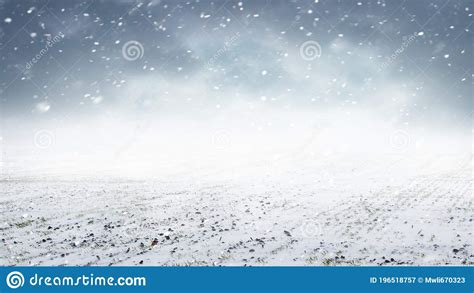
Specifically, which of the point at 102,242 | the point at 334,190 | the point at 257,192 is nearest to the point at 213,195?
the point at 257,192

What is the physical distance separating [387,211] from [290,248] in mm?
7586

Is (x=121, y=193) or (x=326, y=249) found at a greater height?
(x=121, y=193)

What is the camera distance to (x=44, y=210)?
1586 centimetres

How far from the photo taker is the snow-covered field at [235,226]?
31.8 ft

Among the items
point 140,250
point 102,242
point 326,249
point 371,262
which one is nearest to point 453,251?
point 371,262

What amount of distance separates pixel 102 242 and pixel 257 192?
1281cm

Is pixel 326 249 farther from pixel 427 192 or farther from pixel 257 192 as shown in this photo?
pixel 427 192

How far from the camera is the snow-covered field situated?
9.68m

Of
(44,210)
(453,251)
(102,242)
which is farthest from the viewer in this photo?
(44,210)

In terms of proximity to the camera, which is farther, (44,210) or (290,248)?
(44,210)

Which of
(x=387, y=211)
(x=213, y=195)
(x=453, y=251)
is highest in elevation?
(x=213, y=195)

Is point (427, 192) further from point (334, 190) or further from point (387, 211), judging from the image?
point (387, 211)

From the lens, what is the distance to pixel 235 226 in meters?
13.1
